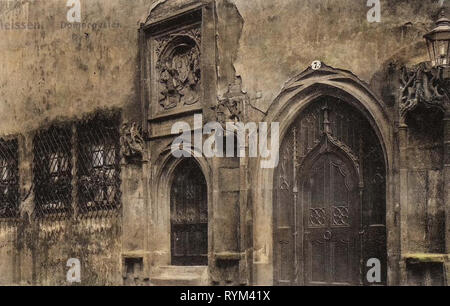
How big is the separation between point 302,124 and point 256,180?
97 centimetres

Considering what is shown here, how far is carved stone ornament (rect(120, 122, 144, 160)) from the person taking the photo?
10945 mm

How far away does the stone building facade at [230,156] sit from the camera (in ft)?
26.1

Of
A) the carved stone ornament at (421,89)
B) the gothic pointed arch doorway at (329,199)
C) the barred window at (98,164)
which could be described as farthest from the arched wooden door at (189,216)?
the carved stone ornament at (421,89)

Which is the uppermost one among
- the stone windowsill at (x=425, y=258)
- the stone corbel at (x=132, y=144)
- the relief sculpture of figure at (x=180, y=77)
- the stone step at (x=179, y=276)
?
the relief sculpture of figure at (x=180, y=77)

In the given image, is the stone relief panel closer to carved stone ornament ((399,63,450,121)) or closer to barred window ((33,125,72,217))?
barred window ((33,125,72,217))

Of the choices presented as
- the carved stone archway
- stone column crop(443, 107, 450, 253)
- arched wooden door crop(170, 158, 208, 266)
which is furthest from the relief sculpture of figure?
stone column crop(443, 107, 450, 253)

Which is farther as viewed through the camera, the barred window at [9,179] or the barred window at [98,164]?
the barred window at [9,179]

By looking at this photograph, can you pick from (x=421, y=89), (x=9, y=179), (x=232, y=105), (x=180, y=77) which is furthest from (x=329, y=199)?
(x=9, y=179)

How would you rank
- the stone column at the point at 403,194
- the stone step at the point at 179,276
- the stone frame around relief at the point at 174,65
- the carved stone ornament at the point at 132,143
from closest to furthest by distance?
the stone column at the point at 403,194
the stone step at the point at 179,276
the stone frame around relief at the point at 174,65
the carved stone ornament at the point at 132,143

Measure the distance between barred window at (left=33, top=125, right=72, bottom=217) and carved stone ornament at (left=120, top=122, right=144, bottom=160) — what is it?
1.60 meters

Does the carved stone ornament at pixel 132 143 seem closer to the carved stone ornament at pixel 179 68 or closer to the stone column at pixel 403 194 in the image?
the carved stone ornament at pixel 179 68

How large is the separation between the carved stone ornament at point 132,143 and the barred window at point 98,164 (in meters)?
0.33

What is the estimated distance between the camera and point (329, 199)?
8.88 metres

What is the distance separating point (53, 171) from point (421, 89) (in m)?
7.27
